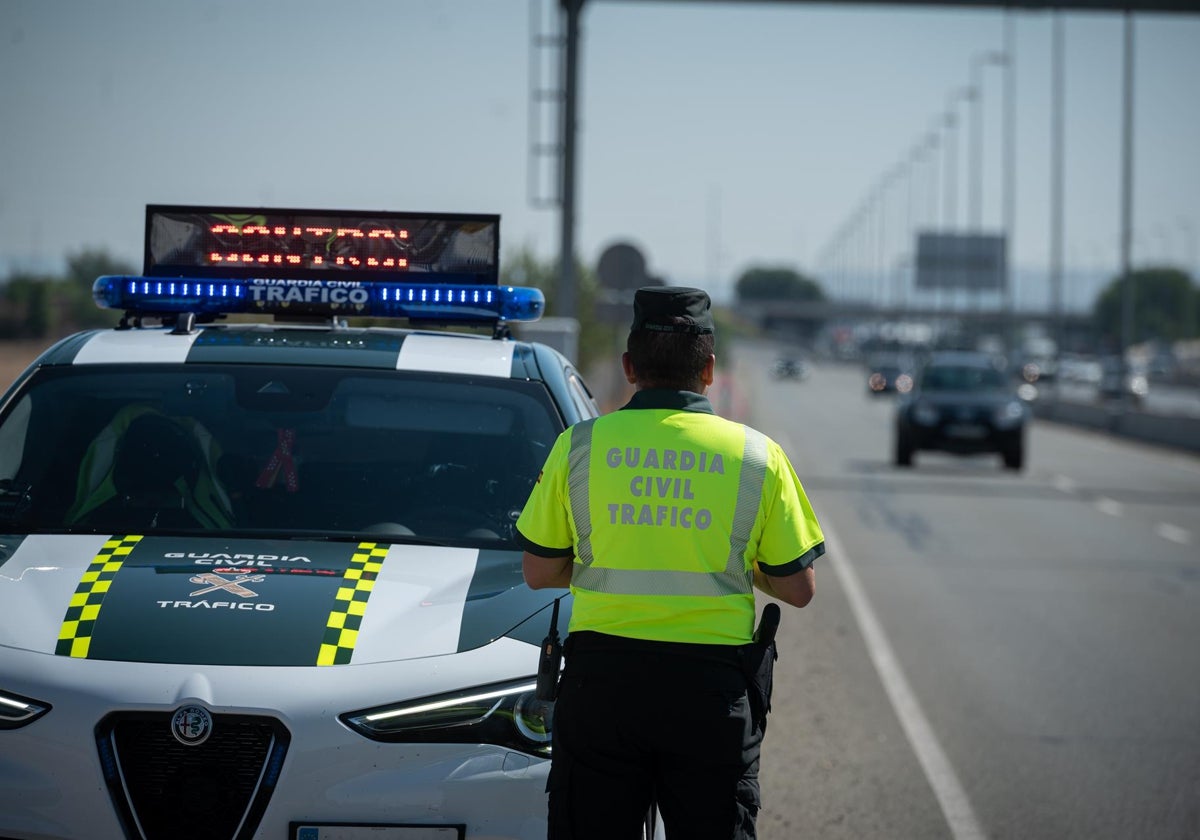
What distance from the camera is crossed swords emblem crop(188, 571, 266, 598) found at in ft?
12.8

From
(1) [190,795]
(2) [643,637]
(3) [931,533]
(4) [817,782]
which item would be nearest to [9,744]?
(1) [190,795]

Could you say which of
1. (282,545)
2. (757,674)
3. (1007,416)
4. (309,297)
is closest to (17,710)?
(282,545)

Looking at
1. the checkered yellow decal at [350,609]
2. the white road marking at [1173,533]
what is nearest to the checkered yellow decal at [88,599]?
the checkered yellow decal at [350,609]

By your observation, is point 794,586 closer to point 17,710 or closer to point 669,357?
point 669,357

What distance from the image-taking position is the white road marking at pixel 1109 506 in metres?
19.9

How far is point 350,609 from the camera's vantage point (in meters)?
3.89

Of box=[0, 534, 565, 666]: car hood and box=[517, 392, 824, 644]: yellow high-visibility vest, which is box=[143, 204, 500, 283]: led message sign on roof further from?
box=[517, 392, 824, 644]: yellow high-visibility vest

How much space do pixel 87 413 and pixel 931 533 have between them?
1306 cm

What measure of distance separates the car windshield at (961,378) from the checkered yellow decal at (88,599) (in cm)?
2354

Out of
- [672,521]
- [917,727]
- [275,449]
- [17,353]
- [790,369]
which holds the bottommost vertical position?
[917,727]

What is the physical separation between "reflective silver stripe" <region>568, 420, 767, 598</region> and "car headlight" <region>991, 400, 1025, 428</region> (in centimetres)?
2328

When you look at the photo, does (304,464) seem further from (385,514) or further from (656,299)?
(656,299)

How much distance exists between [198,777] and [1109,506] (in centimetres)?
1868

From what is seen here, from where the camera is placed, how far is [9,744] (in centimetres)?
354
